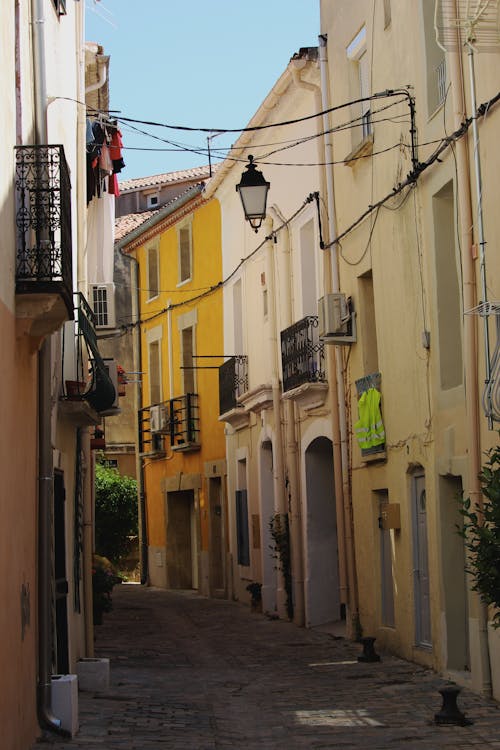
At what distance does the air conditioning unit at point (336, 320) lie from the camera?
1814cm

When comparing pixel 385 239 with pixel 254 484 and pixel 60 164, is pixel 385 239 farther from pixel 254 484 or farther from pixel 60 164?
pixel 254 484

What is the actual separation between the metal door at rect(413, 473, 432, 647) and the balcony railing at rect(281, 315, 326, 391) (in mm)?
4245

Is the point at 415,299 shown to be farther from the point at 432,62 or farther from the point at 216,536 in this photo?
the point at 216,536

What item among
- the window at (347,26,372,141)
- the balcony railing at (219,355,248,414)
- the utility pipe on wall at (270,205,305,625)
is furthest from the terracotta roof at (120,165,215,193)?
the window at (347,26,372,141)

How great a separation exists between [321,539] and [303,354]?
10.2 ft

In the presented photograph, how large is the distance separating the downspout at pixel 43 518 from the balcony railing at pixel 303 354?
942 centimetres

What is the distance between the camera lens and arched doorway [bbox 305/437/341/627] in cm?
2097

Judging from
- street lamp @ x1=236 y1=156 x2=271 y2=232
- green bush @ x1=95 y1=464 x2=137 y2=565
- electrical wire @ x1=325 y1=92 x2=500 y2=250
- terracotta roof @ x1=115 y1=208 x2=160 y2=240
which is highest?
terracotta roof @ x1=115 y1=208 x2=160 y2=240

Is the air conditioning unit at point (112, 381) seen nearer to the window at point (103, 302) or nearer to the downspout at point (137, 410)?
the window at point (103, 302)

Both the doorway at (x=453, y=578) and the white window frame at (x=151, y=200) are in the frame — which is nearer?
the doorway at (x=453, y=578)

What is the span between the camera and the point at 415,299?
50.7 feet

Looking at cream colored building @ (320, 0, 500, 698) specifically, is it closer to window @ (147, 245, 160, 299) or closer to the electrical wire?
the electrical wire

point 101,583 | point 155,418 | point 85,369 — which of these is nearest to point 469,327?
point 85,369

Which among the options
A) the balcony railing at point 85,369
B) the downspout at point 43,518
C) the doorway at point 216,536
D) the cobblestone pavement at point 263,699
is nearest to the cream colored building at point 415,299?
the cobblestone pavement at point 263,699
